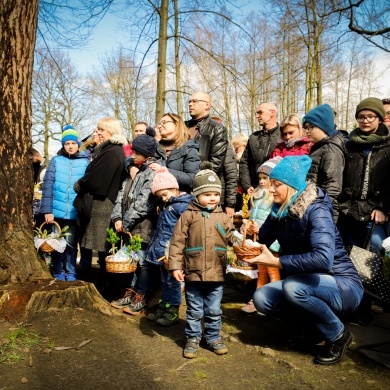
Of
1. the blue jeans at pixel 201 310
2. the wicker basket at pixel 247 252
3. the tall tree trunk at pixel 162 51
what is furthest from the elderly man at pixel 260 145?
the tall tree trunk at pixel 162 51

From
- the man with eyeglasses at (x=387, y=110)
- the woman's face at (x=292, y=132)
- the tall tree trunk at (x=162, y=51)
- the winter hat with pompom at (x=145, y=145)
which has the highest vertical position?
the tall tree trunk at (x=162, y=51)

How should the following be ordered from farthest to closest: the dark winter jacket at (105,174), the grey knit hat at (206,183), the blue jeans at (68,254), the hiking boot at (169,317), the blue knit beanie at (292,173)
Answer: the blue jeans at (68,254) < the dark winter jacket at (105,174) < the hiking boot at (169,317) < the grey knit hat at (206,183) < the blue knit beanie at (292,173)

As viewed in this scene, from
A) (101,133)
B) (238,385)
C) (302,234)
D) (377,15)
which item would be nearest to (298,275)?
(302,234)

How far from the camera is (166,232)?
3.99m

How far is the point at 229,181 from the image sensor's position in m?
5.28

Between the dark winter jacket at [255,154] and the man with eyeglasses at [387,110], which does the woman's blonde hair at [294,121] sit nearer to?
the dark winter jacket at [255,154]

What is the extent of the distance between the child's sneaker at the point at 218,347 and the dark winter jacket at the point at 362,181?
1.78 metres

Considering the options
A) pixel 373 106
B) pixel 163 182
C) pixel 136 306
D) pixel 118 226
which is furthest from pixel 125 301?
pixel 373 106

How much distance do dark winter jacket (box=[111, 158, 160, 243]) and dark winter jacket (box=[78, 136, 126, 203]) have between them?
31 centimetres

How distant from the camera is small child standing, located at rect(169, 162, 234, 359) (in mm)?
3262

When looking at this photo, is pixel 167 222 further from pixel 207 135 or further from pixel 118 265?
pixel 207 135

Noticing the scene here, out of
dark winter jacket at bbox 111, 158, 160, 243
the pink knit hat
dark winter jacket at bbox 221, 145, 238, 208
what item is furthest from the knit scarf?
dark winter jacket at bbox 111, 158, 160, 243

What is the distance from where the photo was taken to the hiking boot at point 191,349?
318 cm

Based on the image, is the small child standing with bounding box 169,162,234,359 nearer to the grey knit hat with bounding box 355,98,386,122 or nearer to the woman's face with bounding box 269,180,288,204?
the woman's face with bounding box 269,180,288,204
